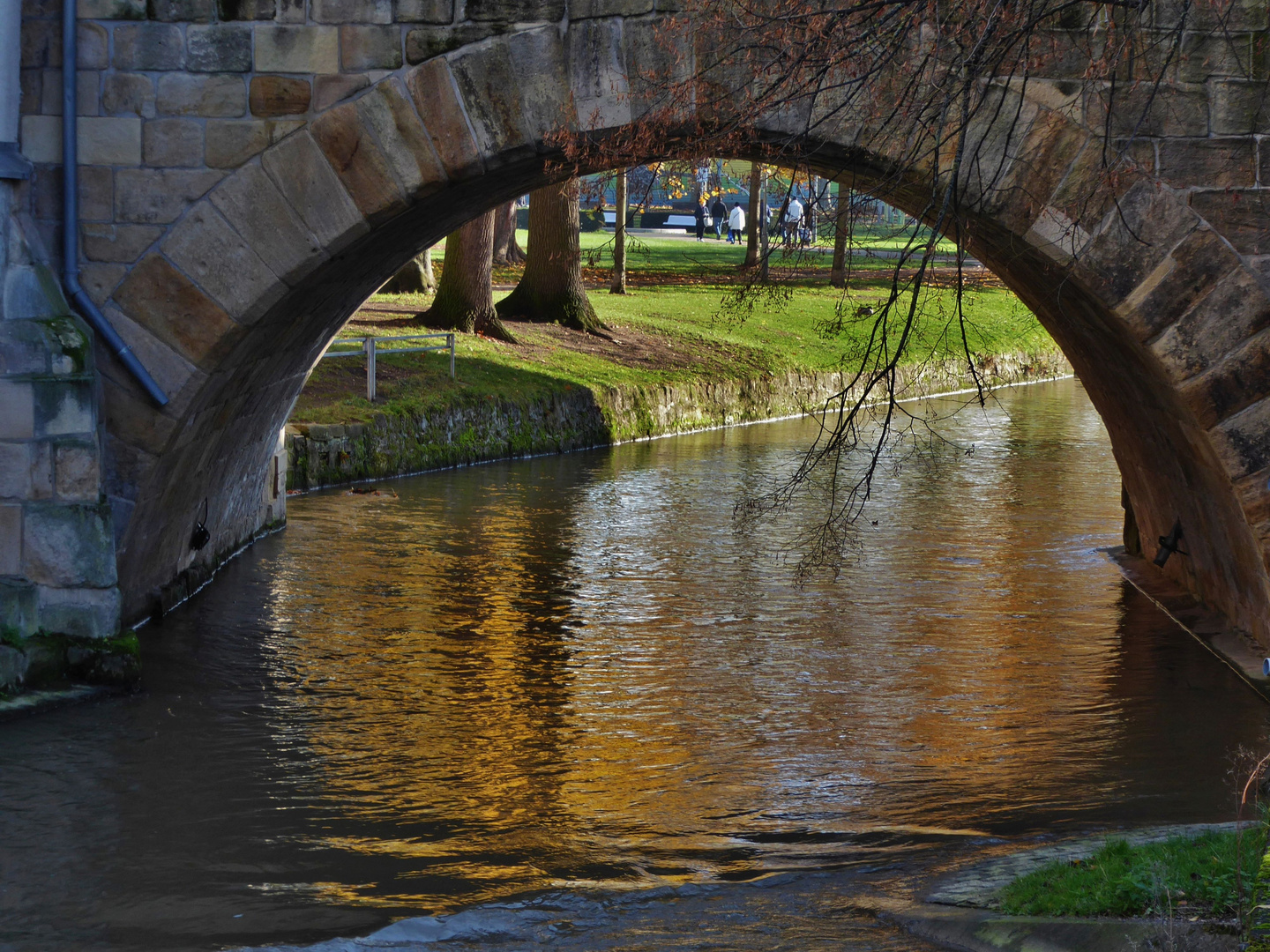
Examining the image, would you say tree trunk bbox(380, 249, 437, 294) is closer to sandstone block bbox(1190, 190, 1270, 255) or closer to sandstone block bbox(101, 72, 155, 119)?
sandstone block bbox(101, 72, 155, 119)

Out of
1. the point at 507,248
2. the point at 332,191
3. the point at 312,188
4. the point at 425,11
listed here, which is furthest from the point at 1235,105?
the point at 507,248

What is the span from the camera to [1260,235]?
772cm

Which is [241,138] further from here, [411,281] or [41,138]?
[411,281]

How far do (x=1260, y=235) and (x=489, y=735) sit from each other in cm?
480

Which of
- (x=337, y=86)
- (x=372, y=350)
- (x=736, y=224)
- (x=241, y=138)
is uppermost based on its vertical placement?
(x=736, y=224)

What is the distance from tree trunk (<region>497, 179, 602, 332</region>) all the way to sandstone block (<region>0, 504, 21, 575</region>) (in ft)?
55.4

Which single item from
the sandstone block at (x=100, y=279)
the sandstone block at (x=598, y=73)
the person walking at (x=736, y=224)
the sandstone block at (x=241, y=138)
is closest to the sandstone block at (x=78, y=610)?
the sandstone block at (x=100, y=279)

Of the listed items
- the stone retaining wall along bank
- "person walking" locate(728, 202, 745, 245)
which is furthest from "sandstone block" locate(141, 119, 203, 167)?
"person walking" locate(728, 202, 745, 245)

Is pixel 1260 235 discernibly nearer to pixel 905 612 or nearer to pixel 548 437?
pixel 905 612

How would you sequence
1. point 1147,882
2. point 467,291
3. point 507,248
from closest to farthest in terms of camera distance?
point 1147,882 < point 467,291 < point 507,248

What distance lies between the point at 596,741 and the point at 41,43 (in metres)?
4.86

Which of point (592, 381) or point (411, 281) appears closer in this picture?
point (592, 381)

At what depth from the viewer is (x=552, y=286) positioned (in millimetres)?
25375

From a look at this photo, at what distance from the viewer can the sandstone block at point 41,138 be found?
27.3ft
